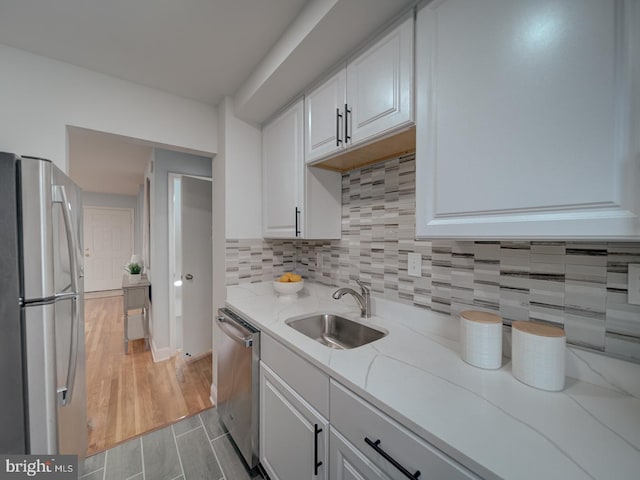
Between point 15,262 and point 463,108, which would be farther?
point 15,262

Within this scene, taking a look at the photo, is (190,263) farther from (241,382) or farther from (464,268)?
(464,268)

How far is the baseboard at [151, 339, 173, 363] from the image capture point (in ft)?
8.93

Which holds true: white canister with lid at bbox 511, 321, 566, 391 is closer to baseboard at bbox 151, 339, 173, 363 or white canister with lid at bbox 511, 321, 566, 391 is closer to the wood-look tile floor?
the wood-look tile floor

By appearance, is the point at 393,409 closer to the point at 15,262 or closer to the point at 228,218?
the point at 15,262

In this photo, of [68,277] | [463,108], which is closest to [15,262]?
[68,277]

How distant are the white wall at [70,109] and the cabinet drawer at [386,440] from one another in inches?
78.1

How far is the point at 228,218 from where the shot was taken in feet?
6.21

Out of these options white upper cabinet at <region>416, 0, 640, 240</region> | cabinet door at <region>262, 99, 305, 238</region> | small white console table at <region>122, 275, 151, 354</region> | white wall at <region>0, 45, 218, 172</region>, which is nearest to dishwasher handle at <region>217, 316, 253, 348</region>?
cabinet door at <region>262, 99, 305, 238</region>

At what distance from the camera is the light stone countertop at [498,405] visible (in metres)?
0.51

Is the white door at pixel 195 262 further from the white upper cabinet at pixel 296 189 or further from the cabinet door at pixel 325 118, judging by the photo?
the cabinet door at pixel 325 118

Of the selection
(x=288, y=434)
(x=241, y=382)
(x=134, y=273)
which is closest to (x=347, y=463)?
(x=288, y=434)

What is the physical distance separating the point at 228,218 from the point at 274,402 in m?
1.26

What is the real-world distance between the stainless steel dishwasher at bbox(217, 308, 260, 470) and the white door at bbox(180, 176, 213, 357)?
45.0 inches

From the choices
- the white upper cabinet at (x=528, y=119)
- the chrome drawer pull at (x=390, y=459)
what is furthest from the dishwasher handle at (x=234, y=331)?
the white upper cabinet at (x=528, y=119)
